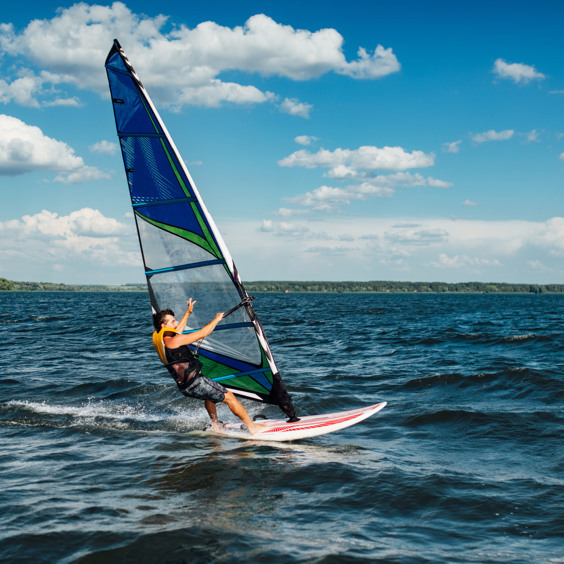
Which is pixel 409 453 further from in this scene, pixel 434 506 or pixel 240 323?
pixel 240 323

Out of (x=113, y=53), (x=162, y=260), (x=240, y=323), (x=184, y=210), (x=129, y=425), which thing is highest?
(x=113, y=53)

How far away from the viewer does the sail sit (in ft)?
27.3

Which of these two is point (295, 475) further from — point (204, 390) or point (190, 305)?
point (190, 305)

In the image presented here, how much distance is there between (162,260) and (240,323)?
63.1 inches

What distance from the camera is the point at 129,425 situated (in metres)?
10.0

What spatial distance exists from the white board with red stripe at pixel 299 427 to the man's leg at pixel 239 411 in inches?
3.6

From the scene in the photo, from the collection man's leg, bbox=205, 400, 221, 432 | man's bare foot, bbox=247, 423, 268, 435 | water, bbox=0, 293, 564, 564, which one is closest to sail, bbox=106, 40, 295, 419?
man's bare foot, bbox=247, 423, 268, 435

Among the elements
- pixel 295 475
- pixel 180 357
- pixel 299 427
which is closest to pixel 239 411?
pixel 299 427

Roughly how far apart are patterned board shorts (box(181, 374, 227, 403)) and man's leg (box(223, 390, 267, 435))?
14cm

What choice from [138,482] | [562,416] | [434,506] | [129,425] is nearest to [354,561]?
[434,506]

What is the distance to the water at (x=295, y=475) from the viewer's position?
5.17 metres

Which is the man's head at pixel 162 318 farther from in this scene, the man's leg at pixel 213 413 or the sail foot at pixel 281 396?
the sail foot at pixel 281 396

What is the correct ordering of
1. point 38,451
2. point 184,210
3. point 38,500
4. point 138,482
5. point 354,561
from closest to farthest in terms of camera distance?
1. point 354,561
2. point 38,500
3. point 138,482
4. point 38,451
5. point 184,210

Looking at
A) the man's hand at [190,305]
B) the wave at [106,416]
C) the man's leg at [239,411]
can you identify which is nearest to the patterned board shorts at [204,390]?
the man's leg at [239,411]
